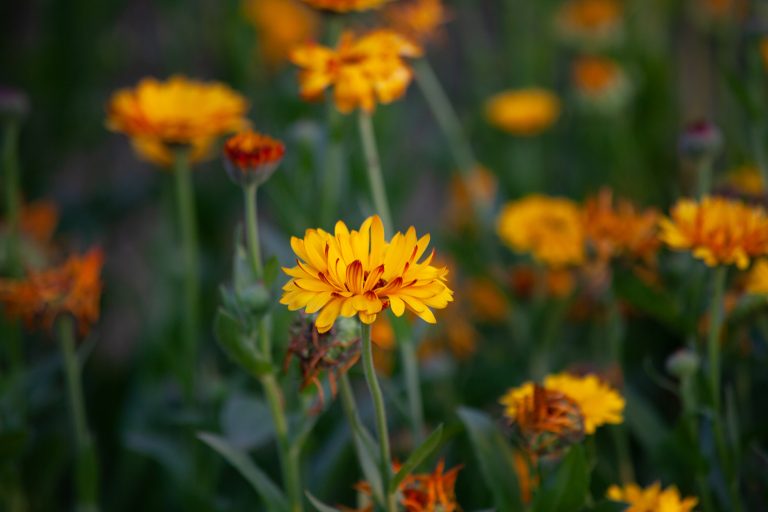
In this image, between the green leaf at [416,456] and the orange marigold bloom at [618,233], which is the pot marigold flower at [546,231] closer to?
the orange marigold bloom at [618,233]

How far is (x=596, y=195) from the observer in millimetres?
1243

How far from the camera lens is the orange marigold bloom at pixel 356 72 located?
2.27 feet

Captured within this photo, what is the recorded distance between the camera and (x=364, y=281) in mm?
482

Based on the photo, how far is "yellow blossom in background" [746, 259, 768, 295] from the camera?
68 cm

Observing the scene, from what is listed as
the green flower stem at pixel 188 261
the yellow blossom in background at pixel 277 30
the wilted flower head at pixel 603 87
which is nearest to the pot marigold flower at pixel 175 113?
the green flower stem at pixel 188 261

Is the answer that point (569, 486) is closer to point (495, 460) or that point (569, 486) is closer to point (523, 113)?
point (495, 460)

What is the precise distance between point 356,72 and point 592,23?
1.00 m

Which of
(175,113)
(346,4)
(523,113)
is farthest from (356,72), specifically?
(523,113)

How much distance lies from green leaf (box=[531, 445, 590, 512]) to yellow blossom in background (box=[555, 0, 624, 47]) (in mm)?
1095

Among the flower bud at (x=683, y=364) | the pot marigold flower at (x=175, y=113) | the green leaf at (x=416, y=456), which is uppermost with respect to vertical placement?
the pot marigold flower at (x=175, y=113)

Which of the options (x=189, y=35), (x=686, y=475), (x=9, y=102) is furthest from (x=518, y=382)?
(x=189, y=35)

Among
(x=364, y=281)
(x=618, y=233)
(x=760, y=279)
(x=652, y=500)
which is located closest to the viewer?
(x=364, y=281)

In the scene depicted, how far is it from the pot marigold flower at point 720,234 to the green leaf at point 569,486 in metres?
0.17

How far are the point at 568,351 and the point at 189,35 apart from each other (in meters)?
0.86
